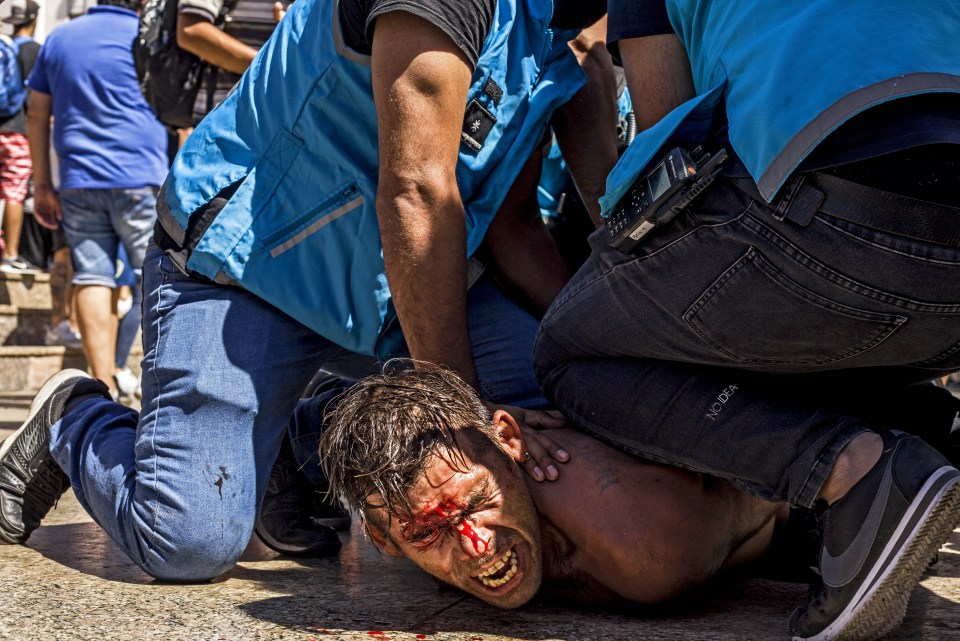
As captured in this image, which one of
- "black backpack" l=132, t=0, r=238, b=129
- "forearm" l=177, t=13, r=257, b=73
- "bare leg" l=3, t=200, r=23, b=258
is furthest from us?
"bare leg" l=3, t=200, r=23, b=258

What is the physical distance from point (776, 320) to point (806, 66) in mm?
396

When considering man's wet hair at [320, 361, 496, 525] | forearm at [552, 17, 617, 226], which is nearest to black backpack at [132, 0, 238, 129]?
forearm at [552, 17, 617, 226]

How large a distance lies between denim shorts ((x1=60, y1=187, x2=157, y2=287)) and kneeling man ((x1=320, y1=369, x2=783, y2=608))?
3197 mm

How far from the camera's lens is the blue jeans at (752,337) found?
163cm

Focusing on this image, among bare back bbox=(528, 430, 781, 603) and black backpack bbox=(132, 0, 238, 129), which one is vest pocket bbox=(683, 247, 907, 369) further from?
black backpack bbox=(132, 0, 238, 129)

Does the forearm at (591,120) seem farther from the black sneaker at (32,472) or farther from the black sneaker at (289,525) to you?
the black sneaker at (32,472)

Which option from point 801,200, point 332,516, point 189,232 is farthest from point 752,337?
point 332,516

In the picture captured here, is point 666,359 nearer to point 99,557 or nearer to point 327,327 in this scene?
point 327,327

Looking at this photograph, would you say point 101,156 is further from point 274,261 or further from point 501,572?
point 501,572

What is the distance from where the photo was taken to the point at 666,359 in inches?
76.7

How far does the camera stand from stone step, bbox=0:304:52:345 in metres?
6.78

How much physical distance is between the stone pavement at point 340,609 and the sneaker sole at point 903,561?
0.54 feet

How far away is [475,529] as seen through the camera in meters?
1.99

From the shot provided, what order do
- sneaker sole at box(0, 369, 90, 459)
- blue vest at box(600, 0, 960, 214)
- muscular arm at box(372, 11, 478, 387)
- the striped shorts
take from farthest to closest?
the striped shorts → sneaker sole at box(0, 369, 90, 459) → muscular arm at box(372, 11, 478, 387) → blue vest at box(600, 0, 960, 214)
